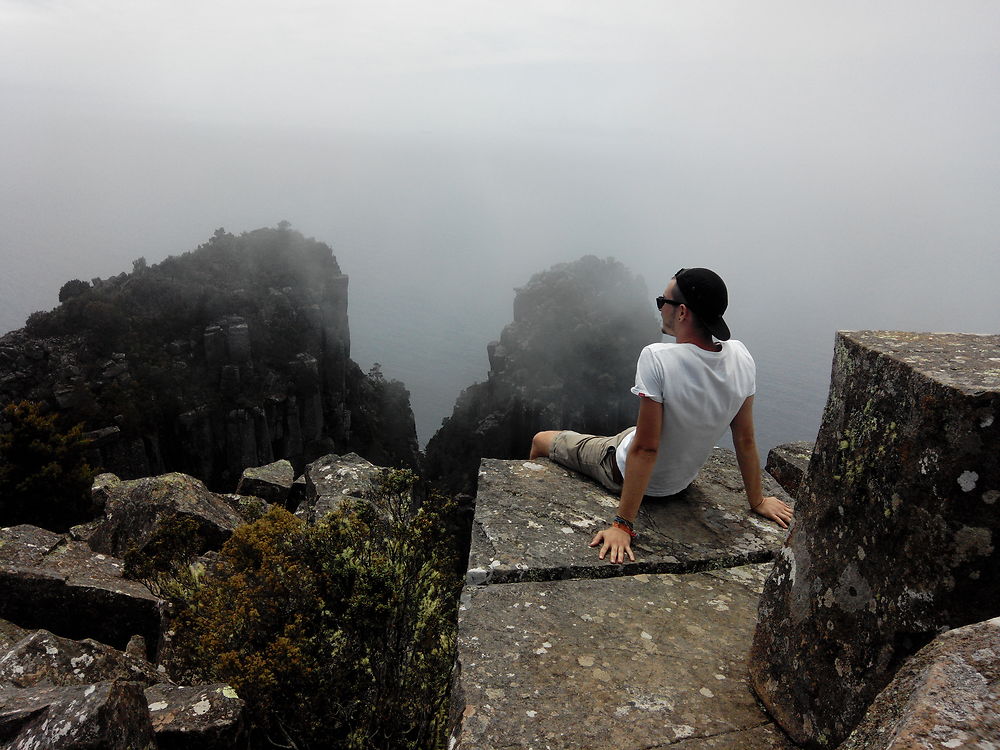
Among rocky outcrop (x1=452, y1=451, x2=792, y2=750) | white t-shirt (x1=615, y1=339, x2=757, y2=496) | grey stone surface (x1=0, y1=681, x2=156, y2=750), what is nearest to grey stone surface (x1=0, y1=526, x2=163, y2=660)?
grey stone surface (x1=0, y1=681, x2=156, y2=750)

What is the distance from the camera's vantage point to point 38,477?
24.1 meters

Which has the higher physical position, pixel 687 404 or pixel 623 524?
pixel 687 404

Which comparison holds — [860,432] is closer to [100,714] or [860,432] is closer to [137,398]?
[100,714]

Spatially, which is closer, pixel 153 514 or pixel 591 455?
pixel 591 455

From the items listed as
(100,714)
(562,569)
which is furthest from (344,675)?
(562,569)

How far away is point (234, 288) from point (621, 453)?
84897mm

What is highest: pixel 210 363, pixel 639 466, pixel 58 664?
pixel 639 466

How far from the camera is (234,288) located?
81062mm

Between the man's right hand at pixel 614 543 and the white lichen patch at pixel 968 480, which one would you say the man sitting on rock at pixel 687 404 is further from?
the white lichen patch at pixel 968 480

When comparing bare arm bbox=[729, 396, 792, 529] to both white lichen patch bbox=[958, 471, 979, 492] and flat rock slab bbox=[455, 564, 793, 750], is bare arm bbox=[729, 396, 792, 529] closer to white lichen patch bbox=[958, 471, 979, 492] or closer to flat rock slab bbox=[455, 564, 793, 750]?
flat rock slab bbox=[455, 564, 793, 750]

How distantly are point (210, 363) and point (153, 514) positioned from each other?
223ft

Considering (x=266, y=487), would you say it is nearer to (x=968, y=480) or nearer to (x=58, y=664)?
(x=58, y=664)

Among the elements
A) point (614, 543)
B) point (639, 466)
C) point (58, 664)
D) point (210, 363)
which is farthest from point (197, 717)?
point (210, 363)

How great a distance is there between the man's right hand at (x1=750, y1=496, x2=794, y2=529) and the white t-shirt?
55 centimetres
